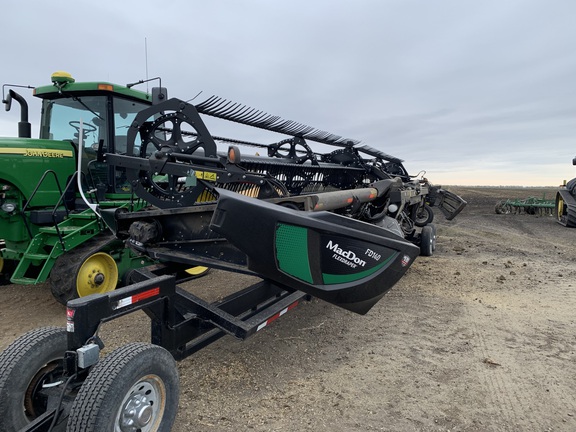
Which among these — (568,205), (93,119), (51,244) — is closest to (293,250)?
(51,244)

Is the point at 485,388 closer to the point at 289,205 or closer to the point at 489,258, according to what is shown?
the point at 289,205

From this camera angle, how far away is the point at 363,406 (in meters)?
2.71

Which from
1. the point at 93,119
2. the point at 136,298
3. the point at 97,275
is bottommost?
the point at 97,275

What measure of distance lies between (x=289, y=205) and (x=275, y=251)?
0.83 meters

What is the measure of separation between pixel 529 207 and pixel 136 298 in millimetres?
17957

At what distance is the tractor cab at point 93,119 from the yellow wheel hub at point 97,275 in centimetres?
106

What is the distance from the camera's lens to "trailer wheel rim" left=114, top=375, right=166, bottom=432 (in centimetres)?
187

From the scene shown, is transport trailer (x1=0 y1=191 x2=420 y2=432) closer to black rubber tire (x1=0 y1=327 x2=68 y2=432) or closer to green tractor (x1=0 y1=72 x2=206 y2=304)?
black rubber tire (x1=0 y1=327 x2=68 y2=432)

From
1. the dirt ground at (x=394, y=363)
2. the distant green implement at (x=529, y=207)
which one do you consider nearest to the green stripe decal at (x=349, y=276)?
the dirt ground at (x=394, y=363)

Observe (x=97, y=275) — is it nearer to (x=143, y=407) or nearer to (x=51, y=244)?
(x=51, y=244)

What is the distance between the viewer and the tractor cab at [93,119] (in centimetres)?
511

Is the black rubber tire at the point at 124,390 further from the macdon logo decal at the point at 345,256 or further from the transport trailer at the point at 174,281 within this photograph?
the macdon logo decal at the point at 345,256

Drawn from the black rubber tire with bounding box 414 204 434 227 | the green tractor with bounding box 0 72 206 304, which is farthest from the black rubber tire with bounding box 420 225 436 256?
the green tractor with bounding box 0 72 206 304

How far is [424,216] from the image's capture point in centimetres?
1009
